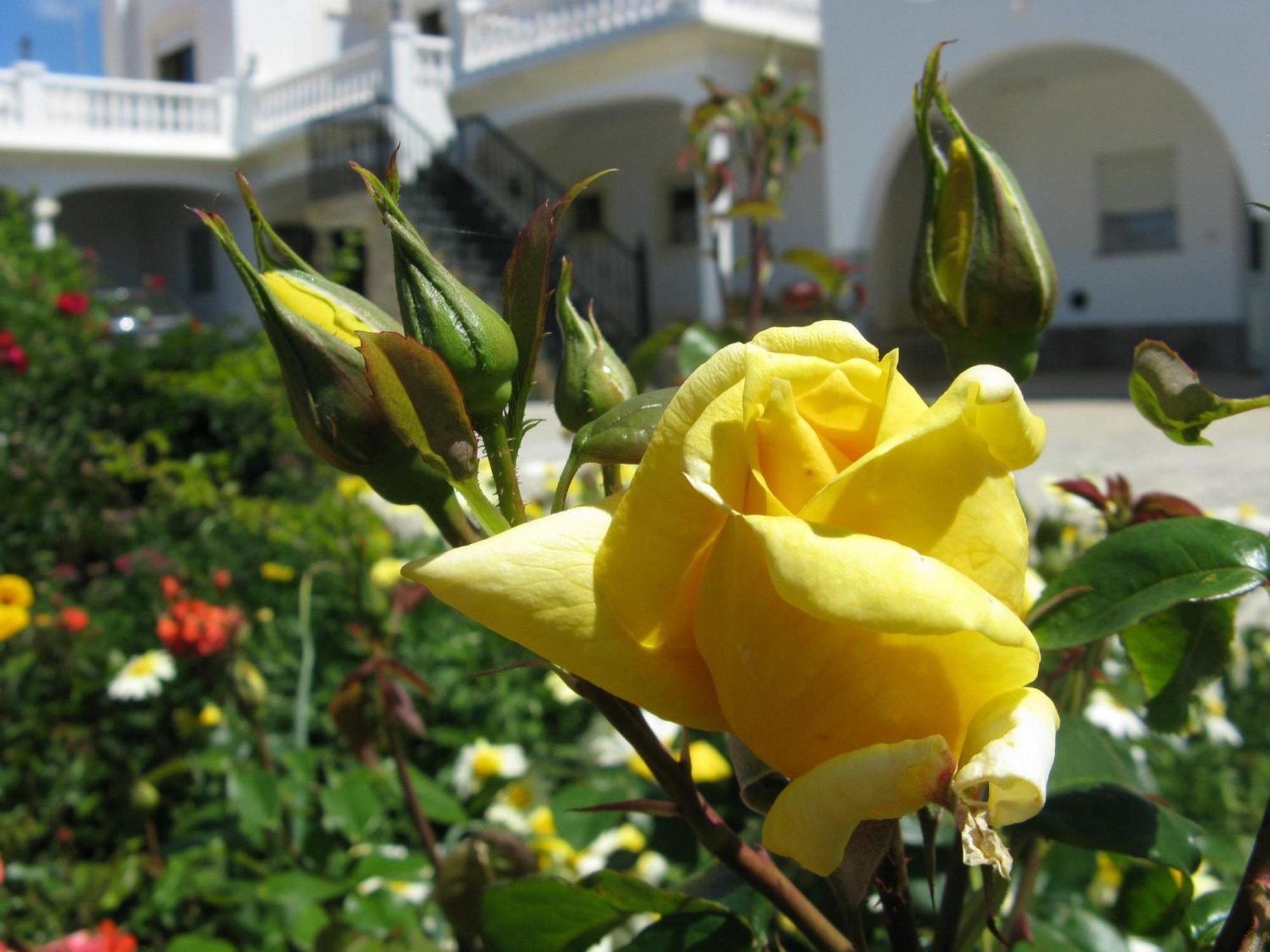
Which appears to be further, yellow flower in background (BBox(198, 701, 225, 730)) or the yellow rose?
yellow flower in background (BBox(198, 701, 225, 730))

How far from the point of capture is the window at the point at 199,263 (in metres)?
10.8

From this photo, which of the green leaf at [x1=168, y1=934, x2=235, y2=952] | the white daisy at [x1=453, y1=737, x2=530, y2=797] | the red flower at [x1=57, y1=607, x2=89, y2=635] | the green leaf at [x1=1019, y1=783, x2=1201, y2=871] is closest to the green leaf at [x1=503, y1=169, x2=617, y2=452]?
the green leaf at [x1=1019, y1=783, x2=1201, y2=871]

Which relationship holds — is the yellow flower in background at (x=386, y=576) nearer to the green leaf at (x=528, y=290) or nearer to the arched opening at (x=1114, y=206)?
the green leaf at (x=528, y=290)

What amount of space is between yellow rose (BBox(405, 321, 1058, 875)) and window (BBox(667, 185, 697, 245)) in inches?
414

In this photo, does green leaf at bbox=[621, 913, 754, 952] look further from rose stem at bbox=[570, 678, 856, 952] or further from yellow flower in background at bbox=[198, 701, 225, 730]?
yellow flower in background at bbox=[198, 701, 225, 730]

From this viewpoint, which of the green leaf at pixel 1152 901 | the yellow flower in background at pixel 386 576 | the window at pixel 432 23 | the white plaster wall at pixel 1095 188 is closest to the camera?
the green leaf at pixel 1152 901

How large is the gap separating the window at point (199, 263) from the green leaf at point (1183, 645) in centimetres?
1089

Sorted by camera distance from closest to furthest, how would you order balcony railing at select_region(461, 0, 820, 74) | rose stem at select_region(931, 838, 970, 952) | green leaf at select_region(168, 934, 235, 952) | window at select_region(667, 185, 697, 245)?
1. rose stem at select_region(931, 838, 970, 952)
2. green leaf at select_region(168, 934, 235, 952)
3. balcony railing at select_region(461, 0, 820, 74)
4. window at select_region(667, 185, 697, 245)

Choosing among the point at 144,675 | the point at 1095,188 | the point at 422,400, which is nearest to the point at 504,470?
the point at 422,400

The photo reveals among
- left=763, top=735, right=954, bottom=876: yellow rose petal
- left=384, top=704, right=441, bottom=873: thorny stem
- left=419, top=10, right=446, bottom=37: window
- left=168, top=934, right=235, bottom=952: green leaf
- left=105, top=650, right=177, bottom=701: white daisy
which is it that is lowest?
left=105, top=650, right=177, bottom=701: white daisy

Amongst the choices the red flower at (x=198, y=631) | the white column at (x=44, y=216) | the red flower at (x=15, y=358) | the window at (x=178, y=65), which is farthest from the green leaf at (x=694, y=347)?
the window at (x=178, y=65)

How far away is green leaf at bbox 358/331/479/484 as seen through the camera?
29cm

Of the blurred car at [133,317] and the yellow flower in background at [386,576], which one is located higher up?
the blurred car at [133,317]

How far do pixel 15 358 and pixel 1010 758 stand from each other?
433 cm
